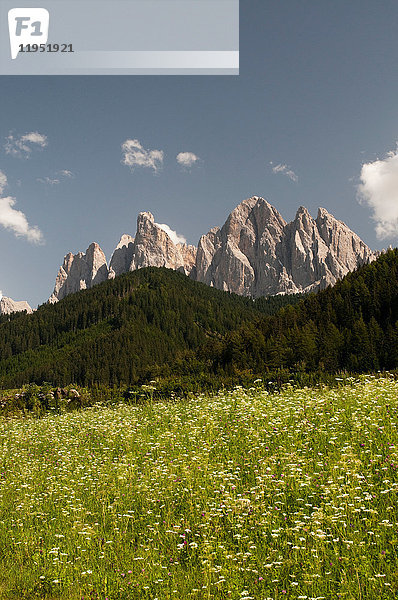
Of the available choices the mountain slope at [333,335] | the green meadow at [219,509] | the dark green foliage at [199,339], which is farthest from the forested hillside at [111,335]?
the green meadow at [219,509]

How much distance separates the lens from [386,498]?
6852 millimetres

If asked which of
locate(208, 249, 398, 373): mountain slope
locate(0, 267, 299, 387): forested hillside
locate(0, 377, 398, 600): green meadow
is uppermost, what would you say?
locate(0, 267, 299, 387): forested hillside

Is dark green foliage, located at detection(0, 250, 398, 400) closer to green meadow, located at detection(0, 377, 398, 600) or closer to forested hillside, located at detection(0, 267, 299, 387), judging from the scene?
forested hillside, located at detection(0, 267, 299, 387)

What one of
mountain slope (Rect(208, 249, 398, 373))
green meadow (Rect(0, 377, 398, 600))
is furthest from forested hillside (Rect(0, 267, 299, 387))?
green meadow (Rect(0, 377, 398, 600))

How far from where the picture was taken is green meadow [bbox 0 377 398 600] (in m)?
5.66

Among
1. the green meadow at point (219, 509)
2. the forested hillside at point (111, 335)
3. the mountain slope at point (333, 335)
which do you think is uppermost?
the forested hillside at point (111, 335)

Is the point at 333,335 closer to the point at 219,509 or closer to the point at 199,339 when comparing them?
the point at 219,509

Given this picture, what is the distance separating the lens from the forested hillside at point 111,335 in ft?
477

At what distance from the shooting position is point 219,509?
278 inches

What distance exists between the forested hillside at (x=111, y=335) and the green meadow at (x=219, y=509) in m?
124

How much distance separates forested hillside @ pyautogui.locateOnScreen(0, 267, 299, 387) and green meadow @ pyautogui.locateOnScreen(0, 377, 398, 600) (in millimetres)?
124422

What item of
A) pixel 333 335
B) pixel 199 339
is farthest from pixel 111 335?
pixel 333 335

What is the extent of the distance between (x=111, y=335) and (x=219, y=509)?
159 meters

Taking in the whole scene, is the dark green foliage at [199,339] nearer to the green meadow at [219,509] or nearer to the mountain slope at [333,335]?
the mountain slope at [333,335]
